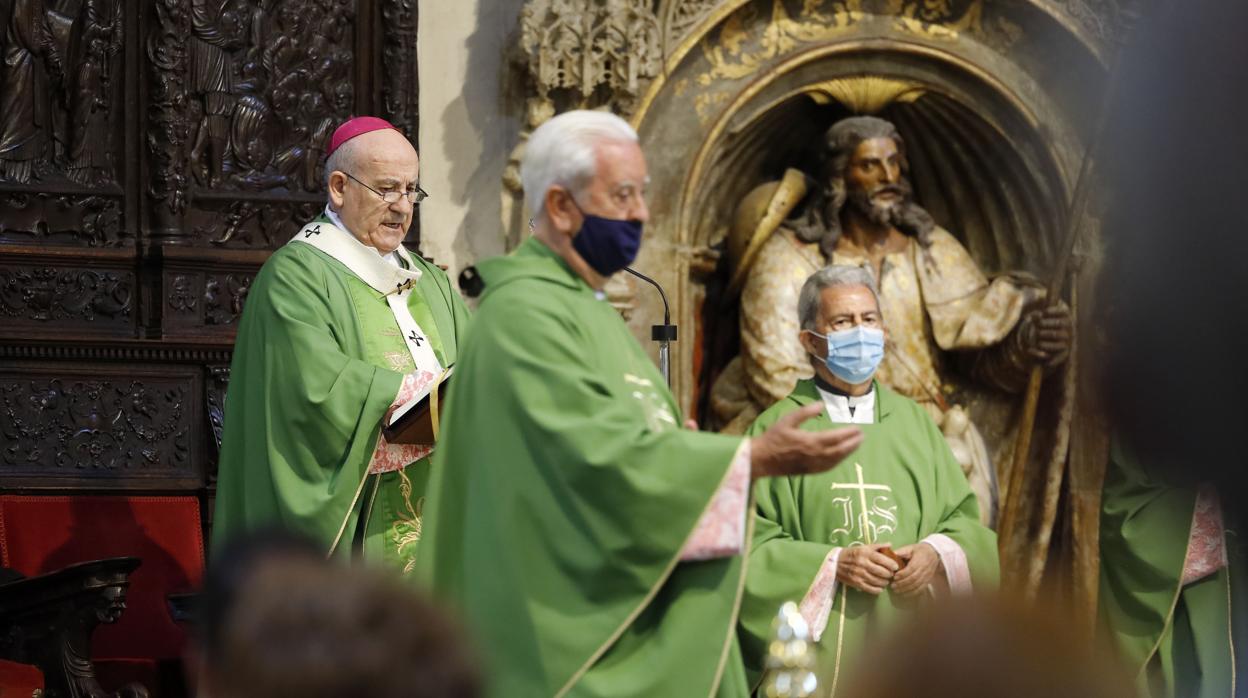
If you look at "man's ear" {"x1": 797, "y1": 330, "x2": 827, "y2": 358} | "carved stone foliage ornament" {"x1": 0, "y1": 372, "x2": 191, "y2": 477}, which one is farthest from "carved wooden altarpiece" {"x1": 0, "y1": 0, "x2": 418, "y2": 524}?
"man's ear" {"x1": 797, "y1": 330, "x2": 827, "y2": 358}

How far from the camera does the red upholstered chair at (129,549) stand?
20.8 feet

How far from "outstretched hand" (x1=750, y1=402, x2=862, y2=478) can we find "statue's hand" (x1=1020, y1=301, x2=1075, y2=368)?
4.33 metres

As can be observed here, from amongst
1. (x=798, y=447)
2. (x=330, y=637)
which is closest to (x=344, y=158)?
(x=798, y=447)

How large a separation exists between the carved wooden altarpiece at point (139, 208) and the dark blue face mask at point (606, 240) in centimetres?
332

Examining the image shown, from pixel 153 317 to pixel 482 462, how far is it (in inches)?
139

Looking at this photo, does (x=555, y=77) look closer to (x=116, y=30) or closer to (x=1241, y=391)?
(x=116, y=30)

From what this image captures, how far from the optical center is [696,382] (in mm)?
7988

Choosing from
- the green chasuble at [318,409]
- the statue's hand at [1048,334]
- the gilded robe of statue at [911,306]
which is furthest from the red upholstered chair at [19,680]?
the statue's hand at [1048,334]

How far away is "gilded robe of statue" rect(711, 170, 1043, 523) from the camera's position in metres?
7.70

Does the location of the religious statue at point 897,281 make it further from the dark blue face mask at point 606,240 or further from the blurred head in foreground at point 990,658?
the blurred head in foreground at point 990,658

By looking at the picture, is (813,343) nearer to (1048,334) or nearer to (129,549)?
(1048,334)

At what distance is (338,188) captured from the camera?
18.7 ft

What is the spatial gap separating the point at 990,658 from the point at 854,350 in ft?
12.6

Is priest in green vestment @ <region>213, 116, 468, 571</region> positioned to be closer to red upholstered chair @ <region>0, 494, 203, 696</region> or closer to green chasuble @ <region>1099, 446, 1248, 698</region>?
red upholstered chair @ <region>0, 494, 203, 696</region>
